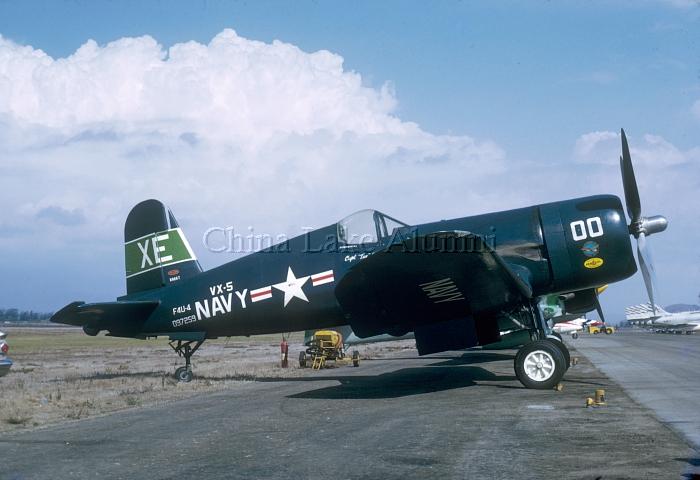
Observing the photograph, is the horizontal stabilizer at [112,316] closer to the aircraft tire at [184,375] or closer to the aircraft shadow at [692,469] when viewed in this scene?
the aircraft tire at [184,375]

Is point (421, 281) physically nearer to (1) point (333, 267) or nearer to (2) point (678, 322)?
(1) point (333, 267)

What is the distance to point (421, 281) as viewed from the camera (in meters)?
9.86

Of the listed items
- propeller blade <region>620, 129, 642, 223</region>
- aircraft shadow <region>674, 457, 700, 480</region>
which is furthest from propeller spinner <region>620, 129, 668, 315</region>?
aircraft shadow <region>674, 457, 700, 480</region>

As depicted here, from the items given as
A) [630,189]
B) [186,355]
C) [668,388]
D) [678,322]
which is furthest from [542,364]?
[678,322]

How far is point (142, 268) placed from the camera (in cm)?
1480

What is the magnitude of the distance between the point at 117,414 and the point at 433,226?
6145 mm

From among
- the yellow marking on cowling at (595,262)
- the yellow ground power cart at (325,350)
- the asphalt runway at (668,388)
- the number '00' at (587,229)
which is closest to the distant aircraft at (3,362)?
the yellow ground power cart at (325,350)

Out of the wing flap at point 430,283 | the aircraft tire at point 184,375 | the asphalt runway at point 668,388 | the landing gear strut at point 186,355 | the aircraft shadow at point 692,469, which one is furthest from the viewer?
the aircraft tire at point 184,375

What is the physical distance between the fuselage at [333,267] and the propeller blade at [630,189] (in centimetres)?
60

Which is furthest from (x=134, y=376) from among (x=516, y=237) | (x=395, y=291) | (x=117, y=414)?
(x=516, y=237)

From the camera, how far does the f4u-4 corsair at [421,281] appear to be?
9805 millimetres

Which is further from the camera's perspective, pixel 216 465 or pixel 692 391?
pixel 692 391

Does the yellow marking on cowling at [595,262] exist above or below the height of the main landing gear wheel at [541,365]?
above

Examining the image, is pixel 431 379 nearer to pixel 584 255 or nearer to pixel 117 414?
pixel 584 255
